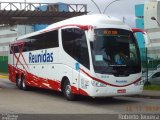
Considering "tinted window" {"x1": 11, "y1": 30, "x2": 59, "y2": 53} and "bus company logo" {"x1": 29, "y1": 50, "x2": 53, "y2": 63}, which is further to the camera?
"bus company logo" {"x1": 29, "y1": 50, "x2": 53, "y2": 63}

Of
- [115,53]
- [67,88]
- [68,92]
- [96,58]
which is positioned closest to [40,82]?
[67,88]

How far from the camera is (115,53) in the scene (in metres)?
18.2

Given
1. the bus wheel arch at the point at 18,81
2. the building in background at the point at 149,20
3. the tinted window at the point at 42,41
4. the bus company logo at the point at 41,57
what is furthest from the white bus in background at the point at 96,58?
the building in background at the point at 149,20

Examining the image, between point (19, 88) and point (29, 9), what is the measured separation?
7.27m

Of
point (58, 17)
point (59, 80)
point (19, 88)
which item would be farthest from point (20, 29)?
point (59, 80)

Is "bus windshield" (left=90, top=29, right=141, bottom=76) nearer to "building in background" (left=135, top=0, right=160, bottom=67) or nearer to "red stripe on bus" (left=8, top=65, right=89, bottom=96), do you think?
"red stripe on bus" (left=8, top=65, right=89, bottom=96)

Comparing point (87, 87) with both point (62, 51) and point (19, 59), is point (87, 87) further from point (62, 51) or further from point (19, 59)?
point (19, 59)

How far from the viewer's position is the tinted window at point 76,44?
1834 centimetres

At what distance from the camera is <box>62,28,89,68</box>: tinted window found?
18344 millimetres

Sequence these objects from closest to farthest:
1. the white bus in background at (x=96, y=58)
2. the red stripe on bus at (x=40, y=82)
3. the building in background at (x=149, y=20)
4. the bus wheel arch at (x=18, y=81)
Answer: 1. the white bus in background at (x=96, y=58)
2. the red stripe on bus at (x=40, y=82)
3. the bus wheel arch at (x=18, y=81)
4. the building in background at (x=149, y=20)

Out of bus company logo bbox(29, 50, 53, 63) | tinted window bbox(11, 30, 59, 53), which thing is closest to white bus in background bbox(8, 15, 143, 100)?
tinted window bbox(11, 30, 59, 53)

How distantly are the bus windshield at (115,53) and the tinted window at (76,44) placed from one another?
52 cm

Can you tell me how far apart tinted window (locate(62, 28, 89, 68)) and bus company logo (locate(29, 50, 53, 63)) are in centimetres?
224

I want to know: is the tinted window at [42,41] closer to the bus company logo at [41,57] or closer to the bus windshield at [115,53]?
the bus company logo at [41,57]
